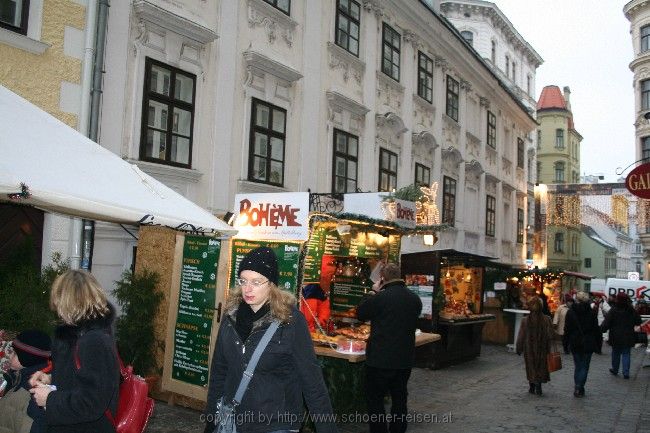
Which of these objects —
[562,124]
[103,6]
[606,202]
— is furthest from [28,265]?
[562,124]

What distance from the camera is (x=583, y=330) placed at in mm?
10492

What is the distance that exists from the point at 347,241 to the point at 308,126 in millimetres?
3457

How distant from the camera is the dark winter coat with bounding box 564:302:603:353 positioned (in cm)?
1038

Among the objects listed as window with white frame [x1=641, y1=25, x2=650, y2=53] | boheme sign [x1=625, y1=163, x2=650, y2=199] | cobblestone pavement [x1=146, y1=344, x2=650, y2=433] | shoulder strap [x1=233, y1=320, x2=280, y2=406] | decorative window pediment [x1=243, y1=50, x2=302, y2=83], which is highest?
window with white frame [x1=641, y1=25, x2=650, y2=53]

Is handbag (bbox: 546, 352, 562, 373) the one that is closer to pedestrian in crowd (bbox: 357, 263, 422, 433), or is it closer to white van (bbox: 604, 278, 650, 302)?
pedestrian in crowd (bbox: 357, 263, 422, 433)

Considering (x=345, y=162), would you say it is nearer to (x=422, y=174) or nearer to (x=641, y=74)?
(x=422, y=174)

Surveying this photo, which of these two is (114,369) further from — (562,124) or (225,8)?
(562,124)

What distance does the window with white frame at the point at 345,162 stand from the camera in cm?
1434

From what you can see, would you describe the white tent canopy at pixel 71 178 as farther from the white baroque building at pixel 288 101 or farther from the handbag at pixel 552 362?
the handbag at pixel 552 362

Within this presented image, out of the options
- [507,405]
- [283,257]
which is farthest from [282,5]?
[507,405]

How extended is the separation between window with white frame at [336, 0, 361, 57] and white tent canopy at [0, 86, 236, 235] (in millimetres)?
10030

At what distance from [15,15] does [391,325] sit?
654 centimetres

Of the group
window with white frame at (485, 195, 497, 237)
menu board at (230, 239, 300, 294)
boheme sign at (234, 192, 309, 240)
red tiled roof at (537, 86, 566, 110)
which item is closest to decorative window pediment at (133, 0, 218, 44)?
boheme sign at (234, 192, 309, 240)

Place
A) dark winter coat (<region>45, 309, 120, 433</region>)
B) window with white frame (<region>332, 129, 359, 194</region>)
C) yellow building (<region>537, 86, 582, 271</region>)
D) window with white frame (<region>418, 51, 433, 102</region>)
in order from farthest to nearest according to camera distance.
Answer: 1. yellow building (<region>537, 86, 582, 271</region>)
2. window with white frame (<region>418, 51, 433, 102</region>)
3. window with white frame (<region>332, 129, 359, 194</region>)
4. dark winter coat (<region>45, 309, 120, 433</region>)
